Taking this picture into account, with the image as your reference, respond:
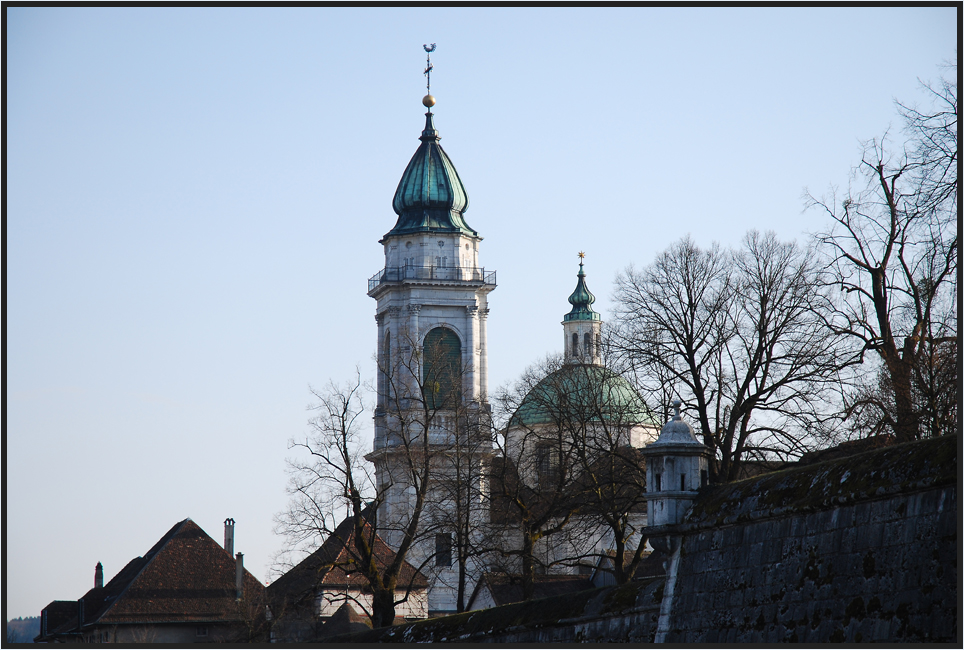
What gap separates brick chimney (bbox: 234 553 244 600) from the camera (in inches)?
2132

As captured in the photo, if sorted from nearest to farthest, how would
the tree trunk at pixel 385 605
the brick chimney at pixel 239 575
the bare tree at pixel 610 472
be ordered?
the bare tree at pixel 610 472 < the tree trunk at pixel 385 605 < the brick chimney at pixel 239 575

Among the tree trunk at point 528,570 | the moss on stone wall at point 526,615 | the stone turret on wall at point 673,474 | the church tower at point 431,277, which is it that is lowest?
the moss on stone wall at point 526,615

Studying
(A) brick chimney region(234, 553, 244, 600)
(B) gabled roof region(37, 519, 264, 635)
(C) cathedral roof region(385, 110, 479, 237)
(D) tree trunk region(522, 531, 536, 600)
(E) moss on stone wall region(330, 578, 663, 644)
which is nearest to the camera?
(E) moss on stone wall region(330, 578, 663, 644)

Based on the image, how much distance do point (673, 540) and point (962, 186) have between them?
25.3ft

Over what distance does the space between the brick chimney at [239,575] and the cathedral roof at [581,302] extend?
5852 cm

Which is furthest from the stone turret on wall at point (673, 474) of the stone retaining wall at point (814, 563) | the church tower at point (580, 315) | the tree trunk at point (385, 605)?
the church tower at point (580, 315)

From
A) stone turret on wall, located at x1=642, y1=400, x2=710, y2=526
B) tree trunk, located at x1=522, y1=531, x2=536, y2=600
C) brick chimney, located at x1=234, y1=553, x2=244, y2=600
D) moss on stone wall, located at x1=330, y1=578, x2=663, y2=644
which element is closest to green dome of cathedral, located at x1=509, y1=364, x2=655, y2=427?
tree trunk, located at x1=522, y1=531, x2=536, y2=600

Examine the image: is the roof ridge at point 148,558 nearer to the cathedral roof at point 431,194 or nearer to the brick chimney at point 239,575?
the brick chimney at point 239,575

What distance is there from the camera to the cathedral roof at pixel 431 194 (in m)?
87.8

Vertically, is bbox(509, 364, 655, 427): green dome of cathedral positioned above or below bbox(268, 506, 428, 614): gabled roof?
above

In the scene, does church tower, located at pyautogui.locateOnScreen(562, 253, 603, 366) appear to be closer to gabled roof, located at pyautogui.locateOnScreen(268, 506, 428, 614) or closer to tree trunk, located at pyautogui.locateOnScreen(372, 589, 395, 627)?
gabled roof, located at pyautogui.locateOnScreen(268, 506, 428, 614)

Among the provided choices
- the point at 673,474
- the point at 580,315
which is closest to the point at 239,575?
the point at 673,474

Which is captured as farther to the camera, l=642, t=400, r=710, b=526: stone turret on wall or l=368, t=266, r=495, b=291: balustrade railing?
l=368, t=266, r=495, b=291: balustrade railing

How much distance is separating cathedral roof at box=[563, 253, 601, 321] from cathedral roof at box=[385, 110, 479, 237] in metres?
24.2
